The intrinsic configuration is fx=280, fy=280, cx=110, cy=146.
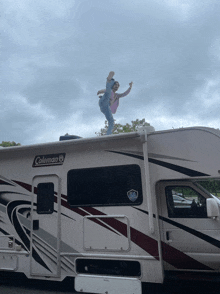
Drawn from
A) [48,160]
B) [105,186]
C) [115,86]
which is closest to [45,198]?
[48,160]

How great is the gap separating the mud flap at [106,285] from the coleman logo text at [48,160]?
2.22 m

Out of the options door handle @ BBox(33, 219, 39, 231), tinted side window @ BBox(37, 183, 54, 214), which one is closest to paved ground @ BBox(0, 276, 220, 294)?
door handle @ BBox(33, 219, 39, 231)

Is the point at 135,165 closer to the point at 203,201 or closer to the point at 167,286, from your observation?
the point at 203,201

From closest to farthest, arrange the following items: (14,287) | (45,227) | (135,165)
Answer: (135,165) → (45,227) → (14,287)

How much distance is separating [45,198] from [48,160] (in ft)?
2.55

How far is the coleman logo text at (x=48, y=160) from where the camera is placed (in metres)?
5.74

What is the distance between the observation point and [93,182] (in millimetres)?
5387

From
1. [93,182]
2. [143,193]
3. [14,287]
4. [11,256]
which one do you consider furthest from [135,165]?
[14,287]

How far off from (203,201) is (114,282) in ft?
6.85

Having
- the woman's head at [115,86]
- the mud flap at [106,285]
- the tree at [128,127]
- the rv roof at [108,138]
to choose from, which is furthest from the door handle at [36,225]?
the tree at [128,127]

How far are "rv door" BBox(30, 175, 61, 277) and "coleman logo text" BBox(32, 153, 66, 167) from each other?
269 mm

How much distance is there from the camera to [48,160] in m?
5.82

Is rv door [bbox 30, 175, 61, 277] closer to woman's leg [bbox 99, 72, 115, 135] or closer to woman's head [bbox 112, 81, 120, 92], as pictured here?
woman's leg [bbox 99, 72, 115, 135]

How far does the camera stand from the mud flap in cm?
466
